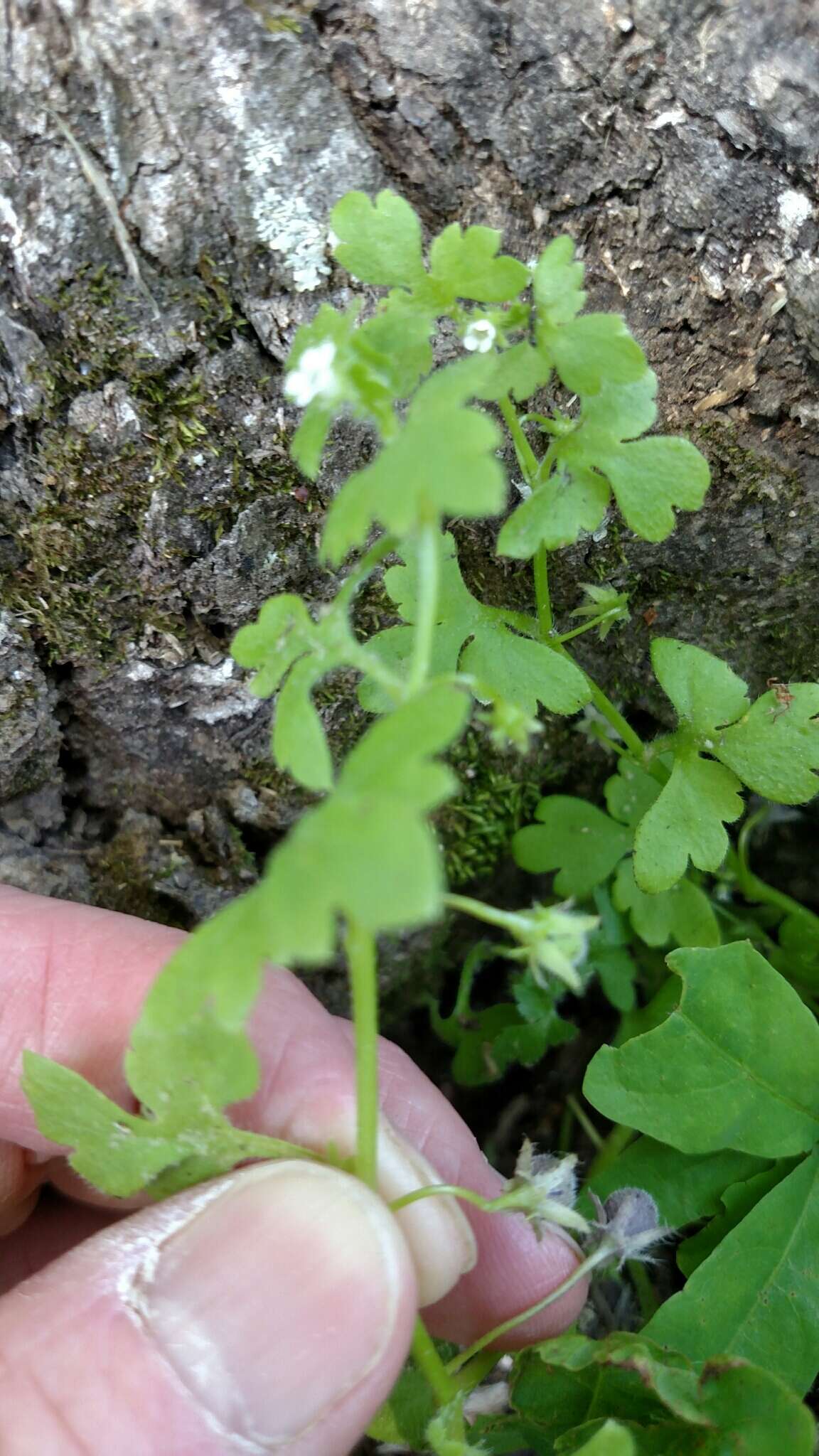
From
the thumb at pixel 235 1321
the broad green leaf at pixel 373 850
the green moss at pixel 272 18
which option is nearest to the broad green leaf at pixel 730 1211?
the thumb at pixel 235 1321

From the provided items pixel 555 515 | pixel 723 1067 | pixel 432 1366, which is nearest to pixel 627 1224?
pixel 723 1067

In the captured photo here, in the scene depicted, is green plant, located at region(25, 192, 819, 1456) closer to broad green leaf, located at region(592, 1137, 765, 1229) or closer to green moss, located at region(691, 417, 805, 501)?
broad green leaf, located at region(592, 1137, 765, 1229)

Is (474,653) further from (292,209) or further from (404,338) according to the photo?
(292,209)

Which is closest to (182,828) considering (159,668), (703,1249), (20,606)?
(159,668)

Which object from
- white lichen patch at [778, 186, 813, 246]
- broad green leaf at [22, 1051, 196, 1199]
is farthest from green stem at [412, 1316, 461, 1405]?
white lichen patch at [778, 186, 813, 246]

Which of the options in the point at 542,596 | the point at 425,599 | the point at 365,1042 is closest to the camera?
the point at 425,599

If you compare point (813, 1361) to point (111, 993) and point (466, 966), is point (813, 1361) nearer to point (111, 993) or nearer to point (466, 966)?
point (466, 966)
